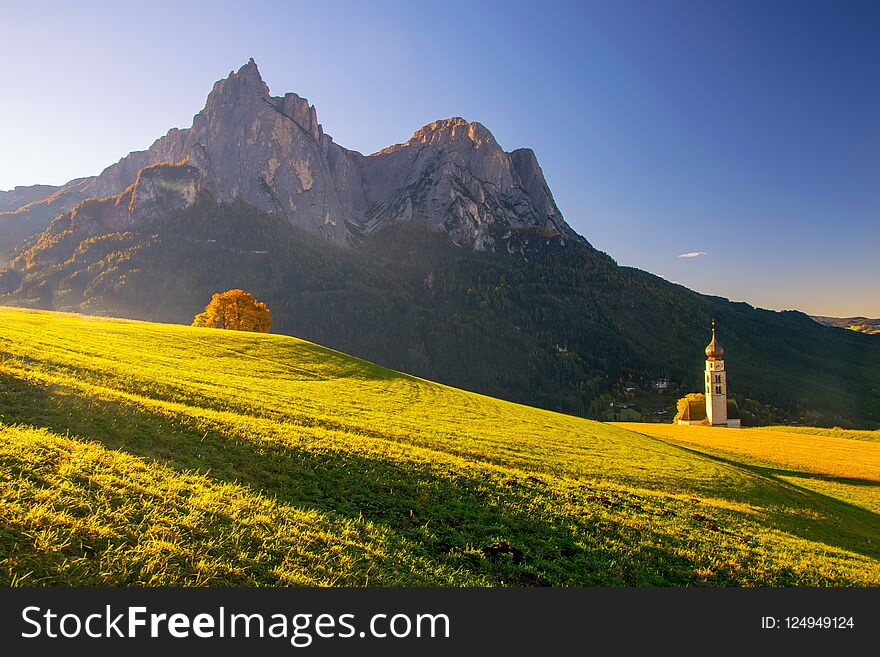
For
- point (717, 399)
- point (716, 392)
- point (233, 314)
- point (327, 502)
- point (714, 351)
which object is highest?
point (233, 314)

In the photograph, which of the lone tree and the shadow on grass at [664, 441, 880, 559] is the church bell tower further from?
the lone tree

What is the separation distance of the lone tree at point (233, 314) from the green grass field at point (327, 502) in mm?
45745

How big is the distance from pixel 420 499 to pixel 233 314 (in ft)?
219

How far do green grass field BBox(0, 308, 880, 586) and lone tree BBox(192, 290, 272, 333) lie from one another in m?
45.7

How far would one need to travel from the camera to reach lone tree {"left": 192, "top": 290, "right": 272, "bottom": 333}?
225 feet

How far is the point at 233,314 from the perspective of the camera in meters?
69.1

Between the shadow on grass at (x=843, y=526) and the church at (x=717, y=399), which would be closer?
the shadow on grass at (x=843, y=526)

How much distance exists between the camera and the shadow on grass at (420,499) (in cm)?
951

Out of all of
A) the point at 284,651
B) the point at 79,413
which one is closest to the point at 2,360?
the point at 79,413

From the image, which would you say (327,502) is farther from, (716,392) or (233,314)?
(716,392)

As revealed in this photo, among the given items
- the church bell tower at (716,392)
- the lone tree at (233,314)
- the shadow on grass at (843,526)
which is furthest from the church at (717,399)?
the lone tree at (233,314)

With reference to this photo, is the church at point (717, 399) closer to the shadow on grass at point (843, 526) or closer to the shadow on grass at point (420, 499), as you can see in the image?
the shadow on grass at point (843, 526)

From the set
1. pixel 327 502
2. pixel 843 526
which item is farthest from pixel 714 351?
pixel 327 502

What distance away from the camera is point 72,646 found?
5.60 meters
